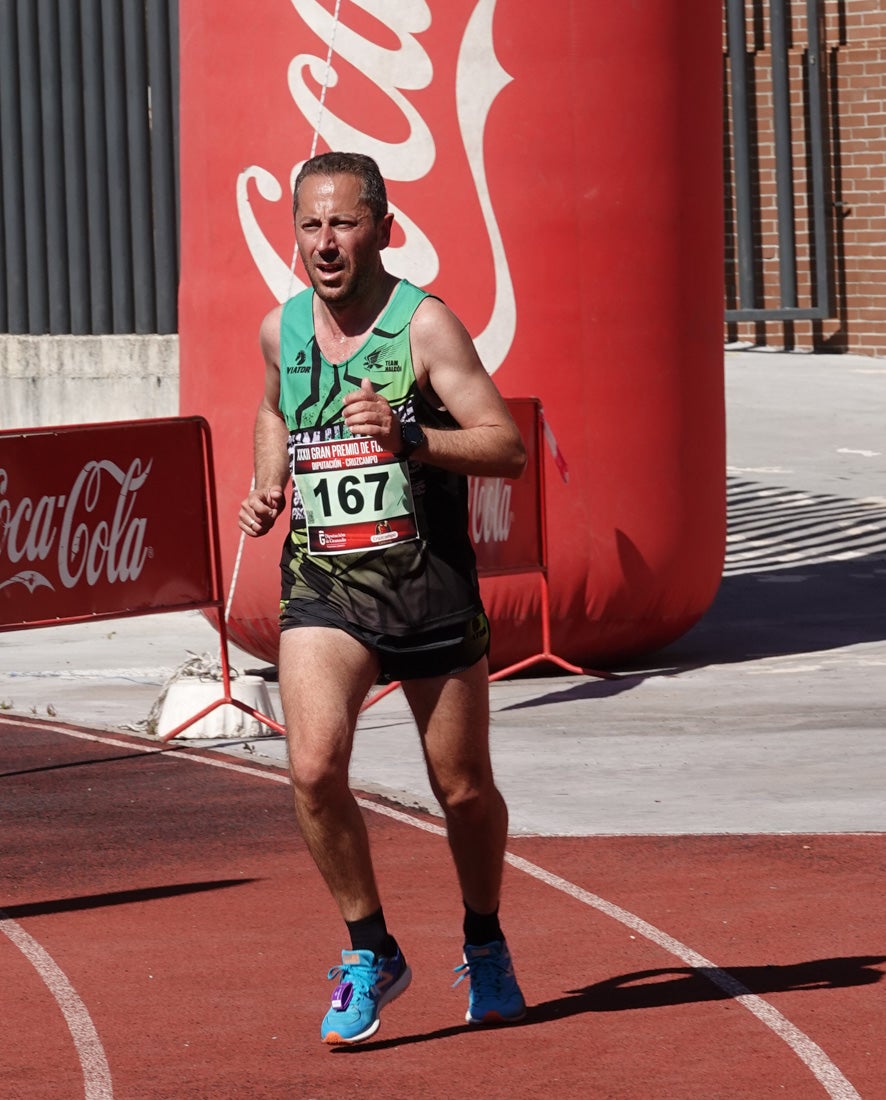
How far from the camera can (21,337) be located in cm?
2019

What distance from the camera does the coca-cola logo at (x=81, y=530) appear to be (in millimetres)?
9617

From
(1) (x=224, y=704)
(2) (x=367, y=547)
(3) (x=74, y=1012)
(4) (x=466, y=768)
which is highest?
(2) (x=367, y=547)

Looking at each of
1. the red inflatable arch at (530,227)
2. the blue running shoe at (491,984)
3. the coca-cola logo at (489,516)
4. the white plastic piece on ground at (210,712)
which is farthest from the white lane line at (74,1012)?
the red inflatable arch at (530,227)

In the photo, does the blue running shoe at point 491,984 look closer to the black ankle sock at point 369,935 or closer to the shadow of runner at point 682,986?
the shadow of runner at point 682,986

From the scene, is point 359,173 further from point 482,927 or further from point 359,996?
point 359,996

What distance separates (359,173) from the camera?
17.6 ft

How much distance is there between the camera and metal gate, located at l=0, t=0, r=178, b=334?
755 inches

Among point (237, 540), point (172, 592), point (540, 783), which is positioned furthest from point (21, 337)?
point (540, 783)

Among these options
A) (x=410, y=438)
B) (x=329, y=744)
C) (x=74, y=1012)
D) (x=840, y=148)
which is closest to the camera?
(x=410, y=438)

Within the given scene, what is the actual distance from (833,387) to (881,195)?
2719 mm

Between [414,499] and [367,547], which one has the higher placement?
[414,499]

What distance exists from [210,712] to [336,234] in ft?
17.0

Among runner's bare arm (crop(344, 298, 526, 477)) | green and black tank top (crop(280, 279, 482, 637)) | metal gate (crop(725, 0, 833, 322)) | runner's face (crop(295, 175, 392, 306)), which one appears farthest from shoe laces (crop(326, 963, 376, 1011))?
metal gate (crop(725, 0, 833, 322))

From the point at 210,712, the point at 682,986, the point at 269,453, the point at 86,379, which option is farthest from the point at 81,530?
the point at 86,379
